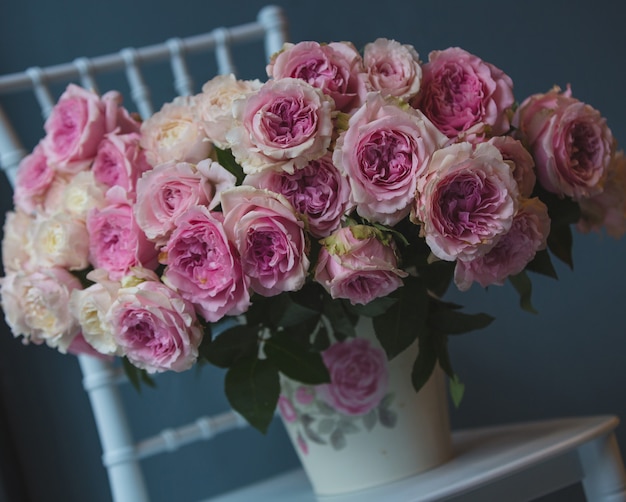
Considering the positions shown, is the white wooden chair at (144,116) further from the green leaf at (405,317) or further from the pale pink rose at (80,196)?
the green leaf at (405,317)

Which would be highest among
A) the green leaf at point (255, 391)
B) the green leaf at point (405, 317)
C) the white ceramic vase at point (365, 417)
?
the green leaf at point (405, 317)

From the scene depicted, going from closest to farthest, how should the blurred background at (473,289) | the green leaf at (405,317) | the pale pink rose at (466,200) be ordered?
1. the pale pink rose at (466,200)
2. the green leaf at (405,317)
3. the blurred background at (473,289)

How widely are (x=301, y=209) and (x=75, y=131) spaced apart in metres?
0.25

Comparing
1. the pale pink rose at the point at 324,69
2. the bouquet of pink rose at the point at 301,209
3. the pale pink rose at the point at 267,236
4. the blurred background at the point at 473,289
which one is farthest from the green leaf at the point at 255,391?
the blurred background at the point at 473,289

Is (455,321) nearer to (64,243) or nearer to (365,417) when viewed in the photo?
(365,417)

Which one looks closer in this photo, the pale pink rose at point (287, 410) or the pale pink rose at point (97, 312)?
→ the pale pink rose at point (97, 312)

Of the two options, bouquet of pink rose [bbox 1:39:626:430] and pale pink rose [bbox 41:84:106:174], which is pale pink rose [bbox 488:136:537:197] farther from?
pale pink rose [bbox 41:84:106:174]

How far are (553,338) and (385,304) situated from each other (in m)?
0.64

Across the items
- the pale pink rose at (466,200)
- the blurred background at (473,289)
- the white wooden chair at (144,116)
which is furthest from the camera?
the blurred background at (473,289)

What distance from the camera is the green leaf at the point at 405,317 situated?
685mm

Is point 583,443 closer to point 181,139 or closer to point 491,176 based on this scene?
point 491,176

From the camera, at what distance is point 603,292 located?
1216 millimetres

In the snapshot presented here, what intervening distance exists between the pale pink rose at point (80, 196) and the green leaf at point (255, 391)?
18cm

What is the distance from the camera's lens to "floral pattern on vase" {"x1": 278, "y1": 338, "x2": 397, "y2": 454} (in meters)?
0.75
